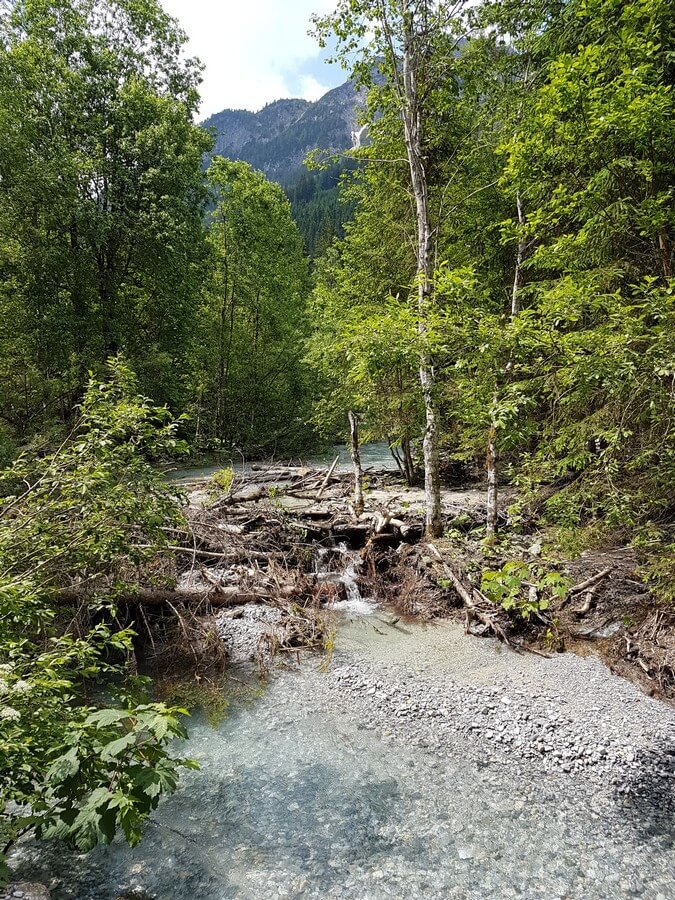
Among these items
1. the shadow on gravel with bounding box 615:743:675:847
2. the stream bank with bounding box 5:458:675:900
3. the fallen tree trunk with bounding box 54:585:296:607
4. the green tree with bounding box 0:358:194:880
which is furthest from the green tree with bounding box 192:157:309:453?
the shadow on gravel with bounding box 615:743:675:847

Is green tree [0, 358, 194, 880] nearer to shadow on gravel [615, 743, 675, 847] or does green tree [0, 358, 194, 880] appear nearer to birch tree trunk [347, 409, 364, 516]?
shadow on gravel [615, 743, 675, 847]

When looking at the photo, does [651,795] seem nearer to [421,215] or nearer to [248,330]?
[421,215]

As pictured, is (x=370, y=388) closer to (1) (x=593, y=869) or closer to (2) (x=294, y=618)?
(2) (x=294, y=618)

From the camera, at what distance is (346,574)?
33.9ft

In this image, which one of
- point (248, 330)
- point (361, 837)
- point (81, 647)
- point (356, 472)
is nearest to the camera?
point (81, 647)

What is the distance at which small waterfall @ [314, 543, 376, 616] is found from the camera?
9219 millimetres

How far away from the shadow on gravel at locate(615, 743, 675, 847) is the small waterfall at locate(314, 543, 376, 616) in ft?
16.5

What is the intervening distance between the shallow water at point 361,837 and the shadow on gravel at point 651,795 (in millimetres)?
113

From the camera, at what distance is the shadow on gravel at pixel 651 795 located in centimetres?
396

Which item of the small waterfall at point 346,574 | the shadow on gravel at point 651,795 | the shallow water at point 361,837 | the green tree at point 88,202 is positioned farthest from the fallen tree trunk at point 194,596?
the green tree at point 88,202

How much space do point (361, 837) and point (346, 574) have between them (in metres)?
6.34

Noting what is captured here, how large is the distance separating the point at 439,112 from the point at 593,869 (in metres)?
14.5

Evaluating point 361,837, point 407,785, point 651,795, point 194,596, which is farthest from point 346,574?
point 651,795

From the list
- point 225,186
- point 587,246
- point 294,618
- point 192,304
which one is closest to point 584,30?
point 587,246
